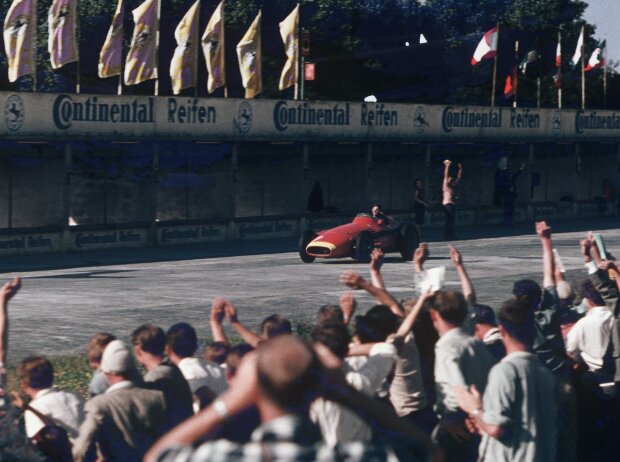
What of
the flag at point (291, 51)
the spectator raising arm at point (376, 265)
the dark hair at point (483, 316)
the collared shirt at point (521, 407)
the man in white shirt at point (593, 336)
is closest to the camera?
the collared shirt at point (521, 407)

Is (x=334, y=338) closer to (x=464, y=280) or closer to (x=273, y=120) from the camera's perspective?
(x=464, y=280)

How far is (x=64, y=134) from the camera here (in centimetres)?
3081

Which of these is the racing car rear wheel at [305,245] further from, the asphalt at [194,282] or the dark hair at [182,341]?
the dark hair at [182,341]

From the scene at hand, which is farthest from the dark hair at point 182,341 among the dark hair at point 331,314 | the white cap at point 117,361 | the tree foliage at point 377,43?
the tree foliage at point 377,43

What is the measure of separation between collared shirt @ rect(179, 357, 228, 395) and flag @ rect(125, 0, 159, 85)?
26.9m

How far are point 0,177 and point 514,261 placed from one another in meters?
12.3

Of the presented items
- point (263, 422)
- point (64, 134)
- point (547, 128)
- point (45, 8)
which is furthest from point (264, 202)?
point (263, 422)

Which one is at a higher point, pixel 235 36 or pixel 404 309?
pixel 235 36

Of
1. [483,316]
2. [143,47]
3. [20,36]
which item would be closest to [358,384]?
[483,316]

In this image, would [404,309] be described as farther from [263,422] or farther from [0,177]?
[0,177]

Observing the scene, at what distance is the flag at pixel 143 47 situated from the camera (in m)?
34.0

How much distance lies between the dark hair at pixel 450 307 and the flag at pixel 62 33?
2607cm

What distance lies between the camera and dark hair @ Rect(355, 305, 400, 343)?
25.4 ft

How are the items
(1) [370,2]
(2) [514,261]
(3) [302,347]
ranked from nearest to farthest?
(3) [302,347] < (2) [514,261] < (1) [370,2]
